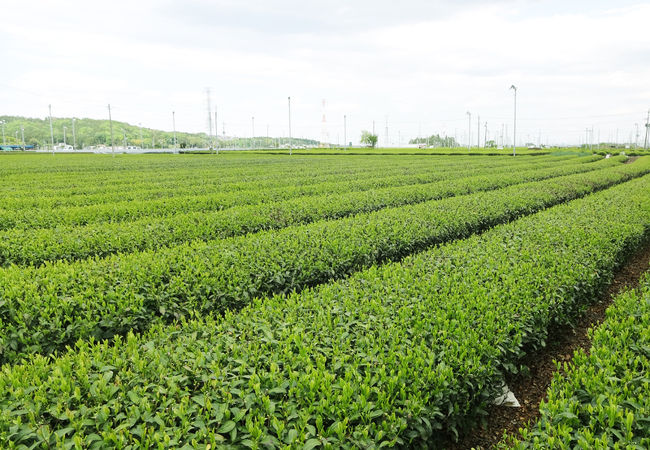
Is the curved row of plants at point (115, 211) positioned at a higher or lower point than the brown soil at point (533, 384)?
higher

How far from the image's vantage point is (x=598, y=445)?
7.66 feet

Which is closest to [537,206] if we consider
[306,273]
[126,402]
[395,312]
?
[306,273]

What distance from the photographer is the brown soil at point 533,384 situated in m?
3.81

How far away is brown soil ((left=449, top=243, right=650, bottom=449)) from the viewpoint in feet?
12.5

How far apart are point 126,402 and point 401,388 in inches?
73.2

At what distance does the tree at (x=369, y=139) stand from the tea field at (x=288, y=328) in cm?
12128

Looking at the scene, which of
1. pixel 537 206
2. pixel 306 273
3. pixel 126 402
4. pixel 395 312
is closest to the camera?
pixel 126 402

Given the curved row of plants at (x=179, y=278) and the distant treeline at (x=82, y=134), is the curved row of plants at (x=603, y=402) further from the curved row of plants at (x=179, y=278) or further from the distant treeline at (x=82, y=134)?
the distant treeline at (x=82, y=134)

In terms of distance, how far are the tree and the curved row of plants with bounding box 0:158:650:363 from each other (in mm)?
121961

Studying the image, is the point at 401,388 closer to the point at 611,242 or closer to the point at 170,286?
the point at 170,286

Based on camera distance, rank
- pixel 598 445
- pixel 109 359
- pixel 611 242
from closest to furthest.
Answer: pixel 598 445, pixel 109 359, pixel 611 242

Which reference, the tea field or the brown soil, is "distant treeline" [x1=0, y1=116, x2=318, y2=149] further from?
the brown soil

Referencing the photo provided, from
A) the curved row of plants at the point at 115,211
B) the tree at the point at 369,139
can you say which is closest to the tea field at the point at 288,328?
the curved row of plants at the point at 115,211

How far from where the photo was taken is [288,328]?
146 inches
